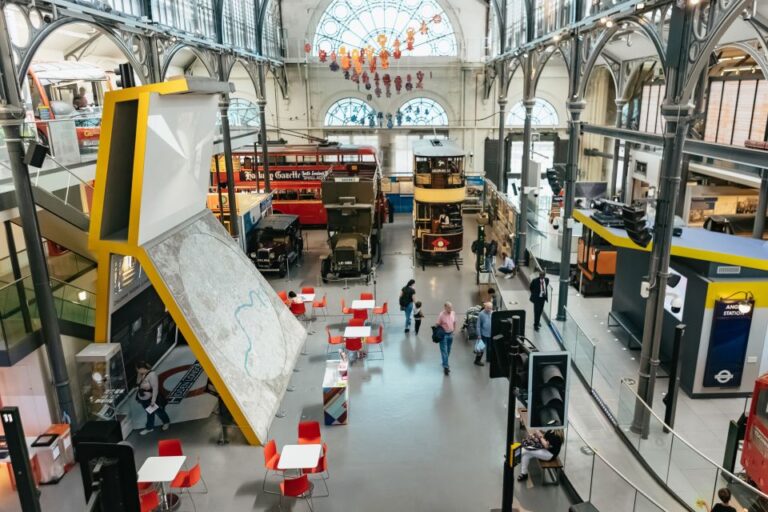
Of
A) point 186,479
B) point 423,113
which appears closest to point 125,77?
point 186,479

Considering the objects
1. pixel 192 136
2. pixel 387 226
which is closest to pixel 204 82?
pixel 192 136

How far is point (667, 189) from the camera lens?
327 inches

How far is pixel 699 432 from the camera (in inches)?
363

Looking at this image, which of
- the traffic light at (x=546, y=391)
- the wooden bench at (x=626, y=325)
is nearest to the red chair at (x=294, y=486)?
the traffic light at (x=546, y=391)

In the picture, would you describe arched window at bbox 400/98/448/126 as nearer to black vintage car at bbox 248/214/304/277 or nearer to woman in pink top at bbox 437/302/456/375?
black vintage car at bbox 248/214/304/277

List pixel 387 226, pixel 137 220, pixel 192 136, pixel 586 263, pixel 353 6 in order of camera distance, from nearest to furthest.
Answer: pixel 137 220
pixel 192 136
pixel 586 263
pixel 387 226
pixel 353 6

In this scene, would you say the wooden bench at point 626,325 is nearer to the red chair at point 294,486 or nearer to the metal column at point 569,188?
the metal column at point 569,188

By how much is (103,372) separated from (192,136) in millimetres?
4496

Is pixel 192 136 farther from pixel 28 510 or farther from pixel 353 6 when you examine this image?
pixel 353 6

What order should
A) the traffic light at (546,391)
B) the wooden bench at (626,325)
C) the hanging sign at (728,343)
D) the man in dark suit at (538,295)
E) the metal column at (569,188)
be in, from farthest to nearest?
the man in dark suit at (538,295)
the metal column at (569,188)
the wooden bench at (626,325)
the hanging sign at (728,343)
the traffic light at (546,391)

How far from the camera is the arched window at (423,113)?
30.7 meters

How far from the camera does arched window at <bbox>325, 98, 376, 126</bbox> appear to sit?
1208 inches

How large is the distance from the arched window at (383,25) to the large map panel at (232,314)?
2141 cm

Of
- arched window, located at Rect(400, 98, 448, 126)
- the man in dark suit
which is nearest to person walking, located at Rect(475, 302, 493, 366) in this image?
the man in dark suit
